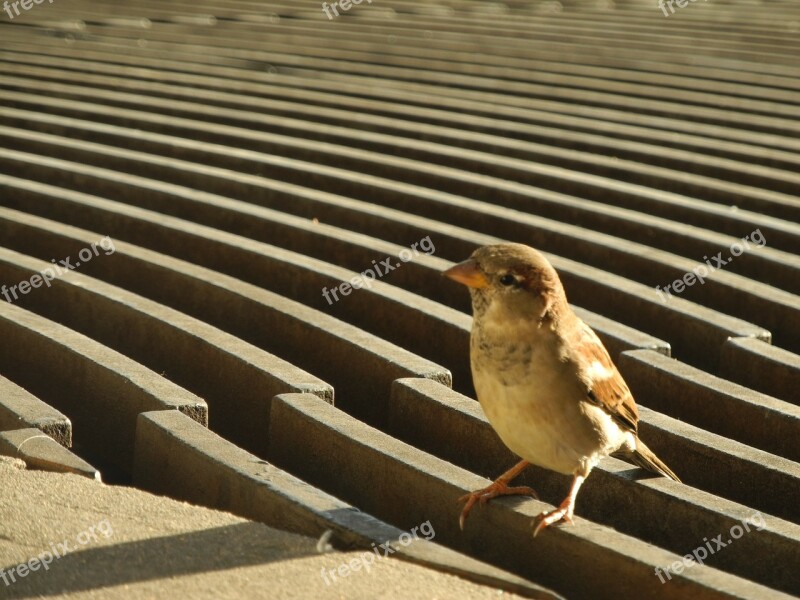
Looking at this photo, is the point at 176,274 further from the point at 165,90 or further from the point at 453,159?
Result: the point at 165,90

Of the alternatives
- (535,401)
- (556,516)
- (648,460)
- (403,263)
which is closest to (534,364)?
(535,401)

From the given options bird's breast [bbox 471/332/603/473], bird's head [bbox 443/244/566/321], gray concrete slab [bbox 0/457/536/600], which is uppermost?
bird's head [bbox 443/244/566/321]

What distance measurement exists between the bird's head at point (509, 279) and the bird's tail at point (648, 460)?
0.68m

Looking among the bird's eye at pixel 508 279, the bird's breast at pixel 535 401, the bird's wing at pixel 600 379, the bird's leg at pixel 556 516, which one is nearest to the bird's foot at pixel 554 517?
the bird's leg at pixel 556 516

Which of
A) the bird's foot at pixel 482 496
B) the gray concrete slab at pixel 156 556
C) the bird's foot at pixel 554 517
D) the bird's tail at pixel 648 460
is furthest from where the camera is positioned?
the bird's tail at pixel 648 460

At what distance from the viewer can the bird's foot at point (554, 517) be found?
3.24 meters

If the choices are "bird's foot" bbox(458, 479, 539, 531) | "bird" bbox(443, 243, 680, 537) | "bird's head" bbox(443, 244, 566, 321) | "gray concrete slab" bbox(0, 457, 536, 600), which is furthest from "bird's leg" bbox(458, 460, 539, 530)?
"bird's head" bbox(443, 244, 566, 321)

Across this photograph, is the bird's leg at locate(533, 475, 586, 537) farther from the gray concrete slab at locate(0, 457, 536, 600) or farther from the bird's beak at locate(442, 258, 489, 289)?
the bird's beak at locate(442, 258, 489, 289)

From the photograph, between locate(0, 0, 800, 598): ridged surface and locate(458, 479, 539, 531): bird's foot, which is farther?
locate(0, 0, 800, 598): ridged surface

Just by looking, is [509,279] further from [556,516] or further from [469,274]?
[556,516]

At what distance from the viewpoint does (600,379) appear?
11.0 feet

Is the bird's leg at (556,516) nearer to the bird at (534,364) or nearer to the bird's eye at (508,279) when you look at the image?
the bird at (534,364)

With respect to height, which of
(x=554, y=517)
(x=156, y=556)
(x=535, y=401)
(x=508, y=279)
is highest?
(x=508, y=279)

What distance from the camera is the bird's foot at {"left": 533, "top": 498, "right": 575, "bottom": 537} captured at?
324 cm
